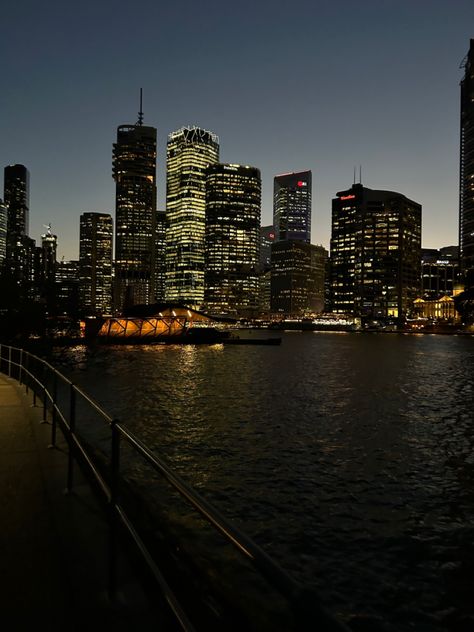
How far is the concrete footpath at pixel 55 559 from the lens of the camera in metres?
3.89

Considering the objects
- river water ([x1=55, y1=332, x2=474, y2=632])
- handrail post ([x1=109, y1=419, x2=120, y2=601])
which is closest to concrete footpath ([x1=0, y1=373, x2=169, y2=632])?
handrail post ([x1=109, y1=419, x2=120, y2=601])

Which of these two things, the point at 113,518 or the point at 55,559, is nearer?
the point at 113,518

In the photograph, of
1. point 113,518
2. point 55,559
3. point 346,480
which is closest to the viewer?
point 113,518

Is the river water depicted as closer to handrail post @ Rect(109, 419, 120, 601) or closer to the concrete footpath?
the concrete footpath

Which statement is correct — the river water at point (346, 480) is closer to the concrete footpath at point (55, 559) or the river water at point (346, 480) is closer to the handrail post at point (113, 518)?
the concrete footpath at point (55, 559)

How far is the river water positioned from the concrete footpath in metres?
3.63

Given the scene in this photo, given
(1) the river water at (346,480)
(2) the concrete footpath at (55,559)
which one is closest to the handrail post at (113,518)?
(2) the concrete footpath at (55,559)

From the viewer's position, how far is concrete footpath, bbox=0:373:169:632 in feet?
12.8

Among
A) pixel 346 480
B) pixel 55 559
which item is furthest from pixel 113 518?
pixel 346 480

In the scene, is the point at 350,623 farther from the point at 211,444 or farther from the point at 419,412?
the point at 419,412

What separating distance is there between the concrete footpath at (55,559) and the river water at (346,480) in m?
3.63

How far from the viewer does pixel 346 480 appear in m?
13.0

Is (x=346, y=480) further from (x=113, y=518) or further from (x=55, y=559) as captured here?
(x=113, y=518)

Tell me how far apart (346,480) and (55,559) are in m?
9.66
